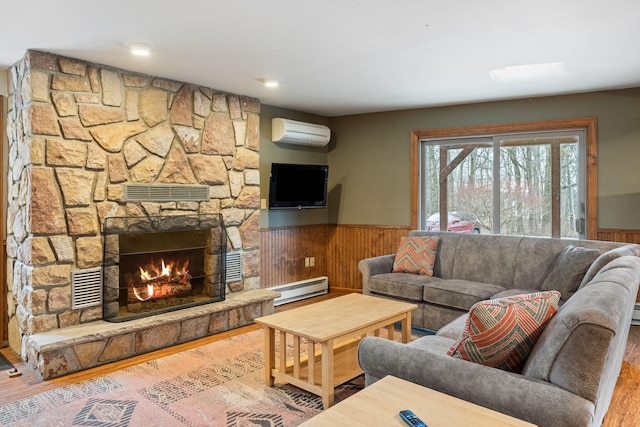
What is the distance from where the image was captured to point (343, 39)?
9.84 ft

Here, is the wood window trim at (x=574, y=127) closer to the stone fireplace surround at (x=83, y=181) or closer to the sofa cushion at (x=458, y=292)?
the sofa cushion at (x=458, y=292)

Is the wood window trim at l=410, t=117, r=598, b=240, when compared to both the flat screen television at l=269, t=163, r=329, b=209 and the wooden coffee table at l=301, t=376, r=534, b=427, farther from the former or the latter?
the wooden coffee table at l=301, t=376, r=534, b=427

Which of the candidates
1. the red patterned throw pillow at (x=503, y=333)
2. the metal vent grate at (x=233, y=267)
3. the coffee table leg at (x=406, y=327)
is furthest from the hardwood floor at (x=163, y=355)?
the coffee table leg at (x=406, y=327)

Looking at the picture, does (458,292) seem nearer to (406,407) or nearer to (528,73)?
(528,73)

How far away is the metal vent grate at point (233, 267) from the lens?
4.57 metres

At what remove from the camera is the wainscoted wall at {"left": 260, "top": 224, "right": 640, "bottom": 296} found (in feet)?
17.5

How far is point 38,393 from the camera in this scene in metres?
2.85

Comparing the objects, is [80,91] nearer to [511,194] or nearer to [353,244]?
[353,244]

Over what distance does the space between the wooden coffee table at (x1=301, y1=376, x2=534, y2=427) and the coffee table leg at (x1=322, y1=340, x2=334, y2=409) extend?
82 centimetres

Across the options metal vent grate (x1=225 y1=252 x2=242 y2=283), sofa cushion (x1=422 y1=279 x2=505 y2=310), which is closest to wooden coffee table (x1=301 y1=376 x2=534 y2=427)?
sofa cushion (x1=422 y1=279 x2=505 y2=310)

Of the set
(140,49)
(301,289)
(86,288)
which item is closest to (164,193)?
(86,288)

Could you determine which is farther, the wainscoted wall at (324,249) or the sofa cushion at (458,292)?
the wainscoted wall at (324,249)

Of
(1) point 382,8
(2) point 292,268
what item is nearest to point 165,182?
(2) point 292,268

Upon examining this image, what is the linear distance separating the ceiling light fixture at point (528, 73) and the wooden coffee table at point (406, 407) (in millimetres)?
3044
